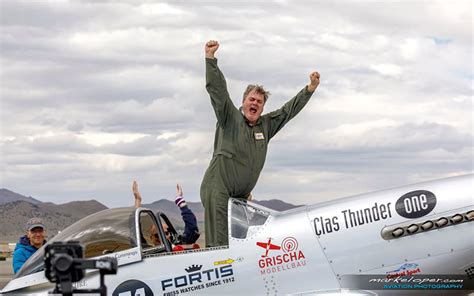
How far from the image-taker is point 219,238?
9039mm

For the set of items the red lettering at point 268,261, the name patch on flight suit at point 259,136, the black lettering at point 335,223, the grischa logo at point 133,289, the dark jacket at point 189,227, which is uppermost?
the name patch on flight suit at point 259,136

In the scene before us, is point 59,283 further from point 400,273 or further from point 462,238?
point 462,238

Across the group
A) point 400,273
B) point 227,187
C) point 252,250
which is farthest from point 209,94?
point 400,273

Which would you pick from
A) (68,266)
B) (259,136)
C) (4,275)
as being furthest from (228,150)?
(4,275)

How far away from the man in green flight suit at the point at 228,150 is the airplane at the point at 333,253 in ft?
1.21

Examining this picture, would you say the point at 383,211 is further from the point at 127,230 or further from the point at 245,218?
the point at 127,230

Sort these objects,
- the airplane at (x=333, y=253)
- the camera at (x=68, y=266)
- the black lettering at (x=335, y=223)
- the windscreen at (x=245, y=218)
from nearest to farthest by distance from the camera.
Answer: the camera at (x=68, y=266)
the airplane at (x=333, y=253)
the black lettering at (x=335, y=223)
the windscreen at (x=245, y=218)

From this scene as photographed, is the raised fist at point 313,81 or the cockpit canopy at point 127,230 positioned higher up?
the raised fist at point 313,81

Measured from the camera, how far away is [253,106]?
31.1 feet

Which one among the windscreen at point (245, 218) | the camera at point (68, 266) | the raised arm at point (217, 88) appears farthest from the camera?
the raised arm at point (217, 88)

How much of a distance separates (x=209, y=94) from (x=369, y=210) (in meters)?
2.20

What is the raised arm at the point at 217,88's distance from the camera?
9.05 metres

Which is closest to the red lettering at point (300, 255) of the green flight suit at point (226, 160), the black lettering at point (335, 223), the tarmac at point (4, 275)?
the black lettering at point (335, 223)

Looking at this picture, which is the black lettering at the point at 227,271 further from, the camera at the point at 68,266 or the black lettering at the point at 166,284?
the camera at the point at 68,266
